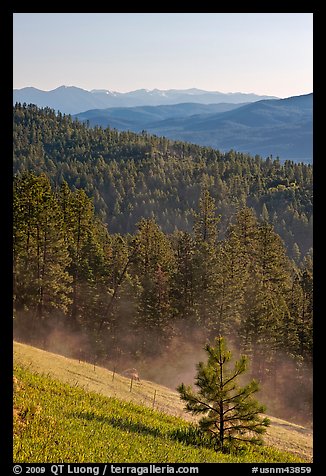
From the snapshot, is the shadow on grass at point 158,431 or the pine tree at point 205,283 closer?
the shadow on grass at point 158,431

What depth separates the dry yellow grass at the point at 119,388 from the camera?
2391cm

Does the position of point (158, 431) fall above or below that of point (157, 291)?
below

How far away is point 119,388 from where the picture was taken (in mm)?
28016

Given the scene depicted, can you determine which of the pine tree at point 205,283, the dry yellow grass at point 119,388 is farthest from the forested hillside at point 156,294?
the dry yellow grass at point 119,388

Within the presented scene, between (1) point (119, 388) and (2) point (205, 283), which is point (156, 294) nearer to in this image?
(2) point (205, 283)

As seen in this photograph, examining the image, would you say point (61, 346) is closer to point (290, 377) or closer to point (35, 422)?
point (290, 377)

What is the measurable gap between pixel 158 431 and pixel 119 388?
1416 cm

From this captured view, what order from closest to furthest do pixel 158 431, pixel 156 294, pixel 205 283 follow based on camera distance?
1. pixel 158 431
2. pixel 205 283
3. pixel 156 294

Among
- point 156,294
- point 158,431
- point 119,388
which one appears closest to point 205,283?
point 156,294

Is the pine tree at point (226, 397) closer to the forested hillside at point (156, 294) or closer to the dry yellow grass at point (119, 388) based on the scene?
the dry yellow grass at point (119, 388)

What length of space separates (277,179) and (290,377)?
153315 mm

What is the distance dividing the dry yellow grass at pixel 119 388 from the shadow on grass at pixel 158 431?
907 cm

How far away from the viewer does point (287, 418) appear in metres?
45.6
